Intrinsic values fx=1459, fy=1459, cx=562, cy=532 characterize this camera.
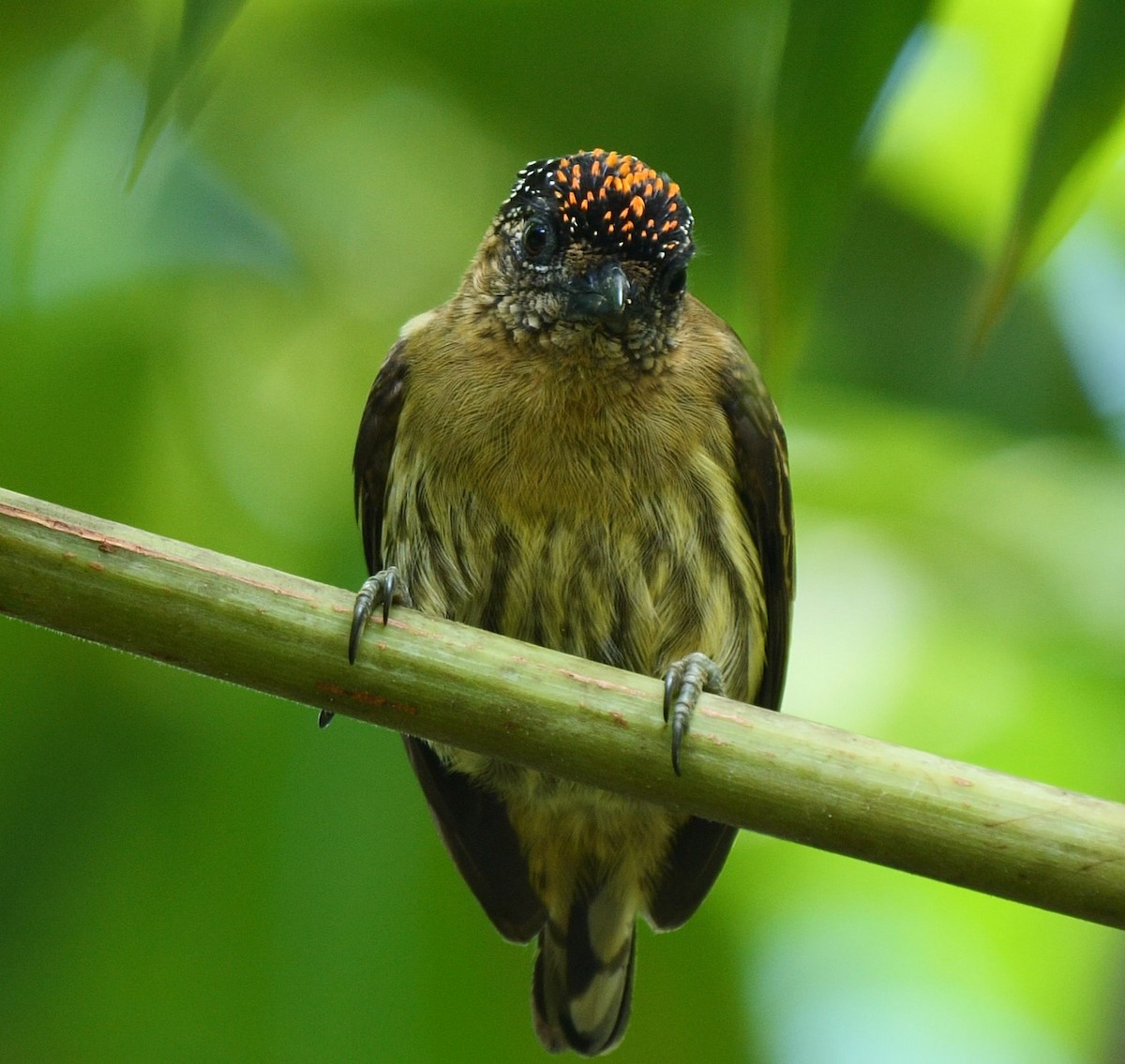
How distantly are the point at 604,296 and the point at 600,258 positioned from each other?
11cm

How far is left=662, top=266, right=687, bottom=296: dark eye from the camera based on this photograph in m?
2.83

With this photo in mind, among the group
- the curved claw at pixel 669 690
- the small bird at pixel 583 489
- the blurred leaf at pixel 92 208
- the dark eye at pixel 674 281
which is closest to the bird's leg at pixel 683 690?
the curved claw at pixel 669 690

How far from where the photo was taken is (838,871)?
3395mm

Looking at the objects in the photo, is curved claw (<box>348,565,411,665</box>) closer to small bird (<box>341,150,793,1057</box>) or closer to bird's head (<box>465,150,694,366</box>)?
small bird (<box>341,150,793,1057</box>)

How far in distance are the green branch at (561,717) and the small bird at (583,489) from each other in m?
0.80

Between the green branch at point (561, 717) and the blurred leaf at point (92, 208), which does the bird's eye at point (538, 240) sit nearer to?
the blurred leaf at point (92, 208)

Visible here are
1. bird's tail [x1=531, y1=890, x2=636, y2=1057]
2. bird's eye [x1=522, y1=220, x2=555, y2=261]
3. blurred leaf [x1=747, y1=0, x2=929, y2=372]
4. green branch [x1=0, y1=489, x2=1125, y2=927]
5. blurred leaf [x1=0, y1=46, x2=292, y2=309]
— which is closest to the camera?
green branch [x1=0, y1=489, x2=1125, y2=927]

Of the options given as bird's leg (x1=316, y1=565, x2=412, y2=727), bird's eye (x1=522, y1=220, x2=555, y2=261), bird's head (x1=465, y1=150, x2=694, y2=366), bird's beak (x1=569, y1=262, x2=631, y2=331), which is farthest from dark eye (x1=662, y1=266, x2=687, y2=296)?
bird's leg (x1=316, y1=565, x2=412, y2=727)

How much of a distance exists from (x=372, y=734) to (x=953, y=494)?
157 cm

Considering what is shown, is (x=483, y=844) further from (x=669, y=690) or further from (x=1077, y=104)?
(x=1077, y=104)

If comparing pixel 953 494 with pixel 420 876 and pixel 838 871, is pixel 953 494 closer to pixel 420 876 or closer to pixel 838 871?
pixel 838 871

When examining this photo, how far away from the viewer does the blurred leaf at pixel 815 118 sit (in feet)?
6.00

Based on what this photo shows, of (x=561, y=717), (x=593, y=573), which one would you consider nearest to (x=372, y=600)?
(x=561, y=717)

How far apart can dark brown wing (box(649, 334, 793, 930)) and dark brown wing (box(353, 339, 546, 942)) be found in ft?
0.94
